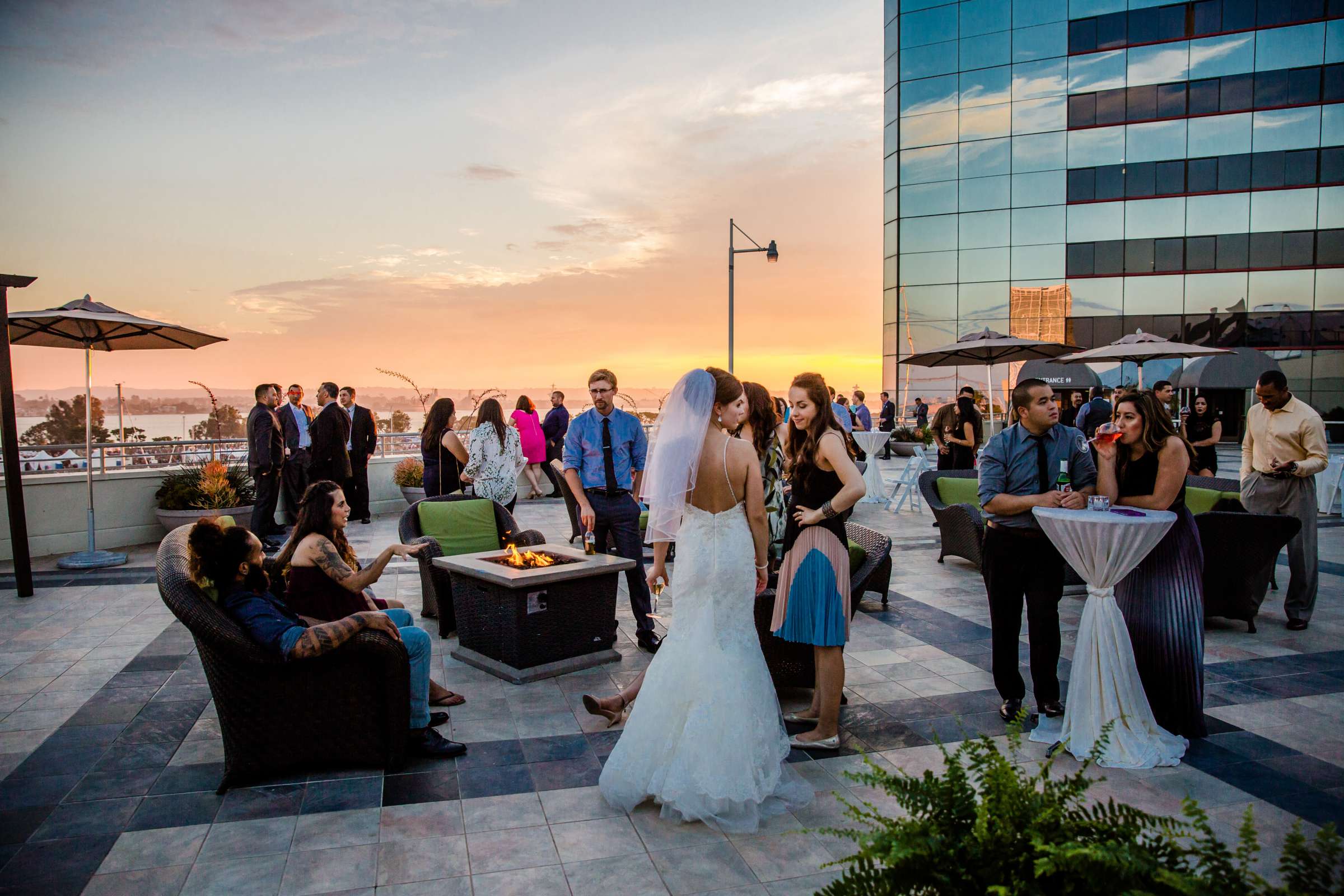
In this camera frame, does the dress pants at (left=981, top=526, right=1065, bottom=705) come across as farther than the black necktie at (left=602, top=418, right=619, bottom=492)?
No

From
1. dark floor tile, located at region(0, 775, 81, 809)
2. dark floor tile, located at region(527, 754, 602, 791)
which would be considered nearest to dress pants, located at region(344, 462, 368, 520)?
dark floor tile, located at region(0, 775, 81, 809)

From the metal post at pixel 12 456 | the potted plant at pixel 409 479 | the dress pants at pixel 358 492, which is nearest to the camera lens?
the metal post at pixel 12 456

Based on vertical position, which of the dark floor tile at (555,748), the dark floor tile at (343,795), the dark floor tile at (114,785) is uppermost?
the dark floor tile at (114,785)

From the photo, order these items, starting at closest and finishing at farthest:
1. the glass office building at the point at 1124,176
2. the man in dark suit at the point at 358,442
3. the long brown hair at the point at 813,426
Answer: the long brown hair at the point at 813,426
the man in dark suit at the point at 358,442
the glass office building at the point at 1124,176

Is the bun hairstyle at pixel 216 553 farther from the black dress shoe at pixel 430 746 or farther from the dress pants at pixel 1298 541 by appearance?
the dress pants at pixel 1298 541

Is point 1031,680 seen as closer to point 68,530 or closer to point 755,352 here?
point 68,530

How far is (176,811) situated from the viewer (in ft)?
10.6

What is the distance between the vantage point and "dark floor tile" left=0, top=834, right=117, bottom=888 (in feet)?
9.03

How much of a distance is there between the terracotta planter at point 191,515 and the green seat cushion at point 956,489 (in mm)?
8102

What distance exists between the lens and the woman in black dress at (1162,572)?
3.94m

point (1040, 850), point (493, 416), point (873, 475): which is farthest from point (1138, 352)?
point (1040, 850)

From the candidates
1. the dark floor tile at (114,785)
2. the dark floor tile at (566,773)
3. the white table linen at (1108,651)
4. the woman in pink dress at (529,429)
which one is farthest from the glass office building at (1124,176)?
the dark floor tile at (114,785)

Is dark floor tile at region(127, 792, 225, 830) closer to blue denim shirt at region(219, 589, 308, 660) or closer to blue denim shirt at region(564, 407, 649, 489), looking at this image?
blue denim shirt at region(219, 589, 308, 660)

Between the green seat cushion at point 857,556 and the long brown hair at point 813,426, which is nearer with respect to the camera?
the long brown hair at point 813,426
